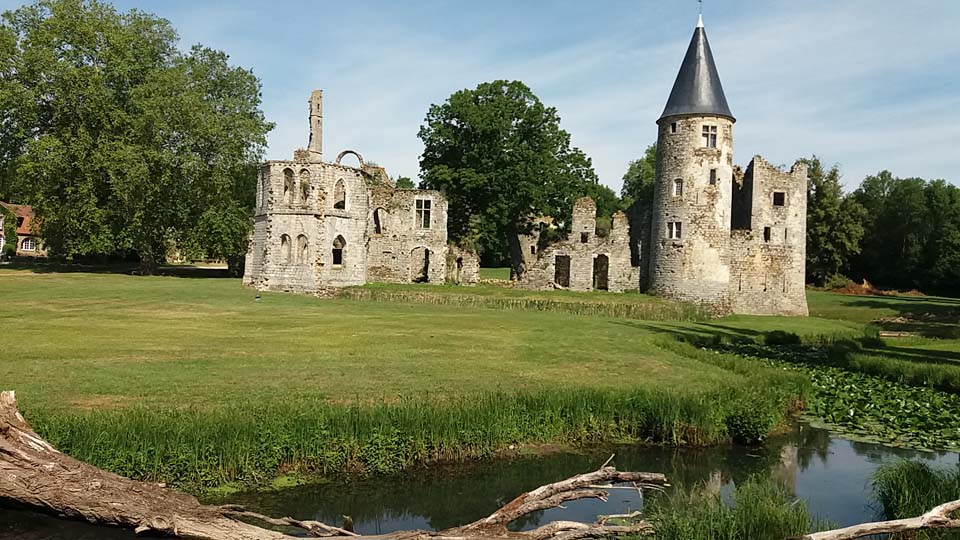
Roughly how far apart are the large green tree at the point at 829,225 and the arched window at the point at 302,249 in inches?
1478

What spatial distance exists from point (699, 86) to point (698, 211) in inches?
228

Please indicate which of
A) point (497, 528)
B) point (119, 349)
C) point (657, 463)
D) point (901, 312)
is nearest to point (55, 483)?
point (497, 528)

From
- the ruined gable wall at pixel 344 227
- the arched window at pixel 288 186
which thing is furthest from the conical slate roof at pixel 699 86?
the arched window at pixel 288 186

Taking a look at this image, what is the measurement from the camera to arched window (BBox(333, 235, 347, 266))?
127 ft

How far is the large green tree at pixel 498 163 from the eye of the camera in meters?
41.3

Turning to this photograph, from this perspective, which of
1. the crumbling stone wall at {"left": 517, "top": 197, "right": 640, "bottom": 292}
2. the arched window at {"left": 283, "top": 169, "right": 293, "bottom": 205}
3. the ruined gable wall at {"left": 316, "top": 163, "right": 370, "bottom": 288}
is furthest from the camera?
the crumbling stone wall at {"left": 517, "top": 197, "right": 640, "bottom": 292}

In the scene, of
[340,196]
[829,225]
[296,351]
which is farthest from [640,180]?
[296,351]

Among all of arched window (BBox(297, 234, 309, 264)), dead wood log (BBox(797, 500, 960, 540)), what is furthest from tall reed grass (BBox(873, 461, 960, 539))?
arched window (BBox(297, 234, 309, 264))

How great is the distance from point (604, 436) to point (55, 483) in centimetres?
790

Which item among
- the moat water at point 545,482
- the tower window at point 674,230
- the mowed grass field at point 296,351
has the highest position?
the tower window at point 674,230

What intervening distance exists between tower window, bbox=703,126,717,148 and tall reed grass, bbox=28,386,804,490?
24.5 m

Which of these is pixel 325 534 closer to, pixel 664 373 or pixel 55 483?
pixel 55 483

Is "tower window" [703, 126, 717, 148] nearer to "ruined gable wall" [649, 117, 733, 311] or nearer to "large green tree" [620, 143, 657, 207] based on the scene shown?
"ruined gable wall" [649, 117, 733, 311]

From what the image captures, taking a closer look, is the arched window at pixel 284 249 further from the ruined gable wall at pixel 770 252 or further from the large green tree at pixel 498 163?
the ruined gable wall at pixel 770 252
